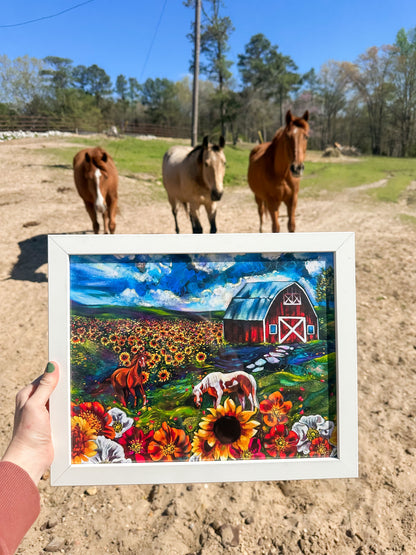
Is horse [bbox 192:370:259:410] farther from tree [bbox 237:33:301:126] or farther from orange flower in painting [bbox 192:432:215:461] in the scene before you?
tree [bbox 237:33:301:126]

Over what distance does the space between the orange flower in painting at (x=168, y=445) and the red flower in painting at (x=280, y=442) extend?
260mm

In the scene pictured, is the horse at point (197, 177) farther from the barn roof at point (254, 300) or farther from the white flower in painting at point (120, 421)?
the white flower in painting at point (120, 421)

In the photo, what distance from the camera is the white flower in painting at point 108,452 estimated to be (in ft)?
3.68

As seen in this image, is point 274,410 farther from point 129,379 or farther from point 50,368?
point 50,368

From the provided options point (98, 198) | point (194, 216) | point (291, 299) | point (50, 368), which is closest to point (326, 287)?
point (291, 299)

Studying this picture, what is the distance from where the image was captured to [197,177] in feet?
16.6

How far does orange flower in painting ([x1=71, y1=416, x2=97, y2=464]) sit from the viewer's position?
1117 millimetres

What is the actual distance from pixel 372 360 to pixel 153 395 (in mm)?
2683

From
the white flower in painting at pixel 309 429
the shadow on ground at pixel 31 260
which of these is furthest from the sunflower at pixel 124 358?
the shadow on ground at pixel 31 260

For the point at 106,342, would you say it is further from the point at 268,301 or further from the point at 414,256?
the point at 414,256

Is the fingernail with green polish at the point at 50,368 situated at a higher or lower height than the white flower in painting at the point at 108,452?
higher

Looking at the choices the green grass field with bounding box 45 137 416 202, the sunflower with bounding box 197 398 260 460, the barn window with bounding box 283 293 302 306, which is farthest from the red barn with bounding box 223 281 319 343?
the green grass field with bounding box 45 137 416 202

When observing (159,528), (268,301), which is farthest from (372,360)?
(268,301)

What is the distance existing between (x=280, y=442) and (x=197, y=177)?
4.39 metres
